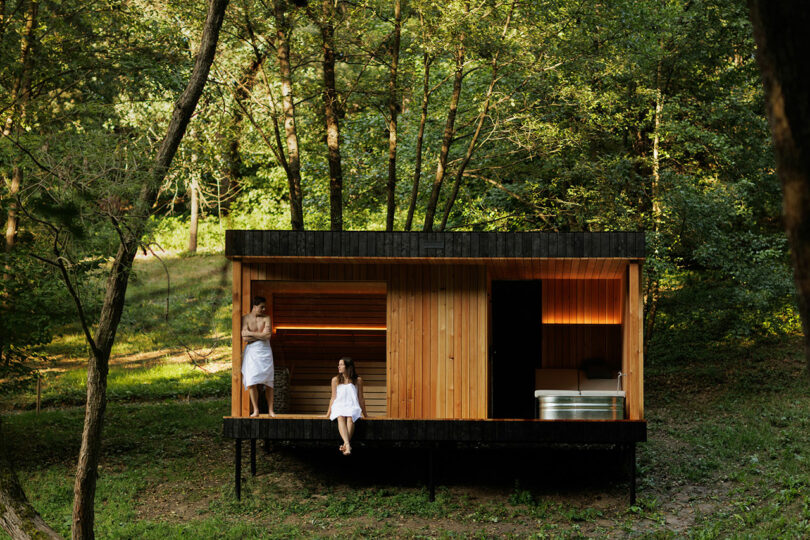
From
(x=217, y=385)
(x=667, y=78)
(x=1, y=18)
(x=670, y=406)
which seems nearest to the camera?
(x=1, y=18)

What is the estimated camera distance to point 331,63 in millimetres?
14609

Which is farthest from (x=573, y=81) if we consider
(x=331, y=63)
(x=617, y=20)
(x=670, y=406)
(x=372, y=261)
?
(x=372, y=261)

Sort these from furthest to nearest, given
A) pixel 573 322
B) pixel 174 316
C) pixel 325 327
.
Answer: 1. pixel 174 316
2. pixel 573 322
3. pixel 325 327

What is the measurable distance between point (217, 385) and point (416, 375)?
329 inches

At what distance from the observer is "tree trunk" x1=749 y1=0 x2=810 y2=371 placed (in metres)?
2.52

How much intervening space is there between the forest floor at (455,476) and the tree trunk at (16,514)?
1.32 metres

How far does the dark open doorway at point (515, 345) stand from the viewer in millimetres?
10586

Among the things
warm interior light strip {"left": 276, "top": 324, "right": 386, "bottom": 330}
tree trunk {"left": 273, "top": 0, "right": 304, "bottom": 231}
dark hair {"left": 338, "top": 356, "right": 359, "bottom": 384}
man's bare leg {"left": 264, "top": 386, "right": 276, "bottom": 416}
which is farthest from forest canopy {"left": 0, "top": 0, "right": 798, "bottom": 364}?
dark hair {"left": 338, "top": 356, "right": 359, "bottom": 384}

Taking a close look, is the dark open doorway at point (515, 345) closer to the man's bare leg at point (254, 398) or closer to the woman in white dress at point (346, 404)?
the woman in white dress at point (346, 404)

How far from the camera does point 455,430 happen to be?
9.74 metres

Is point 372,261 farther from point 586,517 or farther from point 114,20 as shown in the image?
point 114,20

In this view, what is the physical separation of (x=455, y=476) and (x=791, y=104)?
29.6 feet

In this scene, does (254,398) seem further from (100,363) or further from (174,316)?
(174,316)

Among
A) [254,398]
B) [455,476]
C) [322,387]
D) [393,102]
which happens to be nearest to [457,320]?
[455,476]
